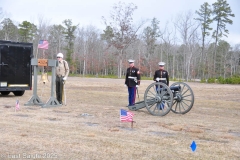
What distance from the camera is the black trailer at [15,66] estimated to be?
40.1 feet

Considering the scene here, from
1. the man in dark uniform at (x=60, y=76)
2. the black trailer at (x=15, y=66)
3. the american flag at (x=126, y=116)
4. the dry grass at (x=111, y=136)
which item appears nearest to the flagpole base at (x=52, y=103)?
the man in dark uniform at (x=60, y=76)

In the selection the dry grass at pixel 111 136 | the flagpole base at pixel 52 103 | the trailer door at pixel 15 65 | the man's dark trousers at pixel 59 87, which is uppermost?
the trailer door at pixel 15 65

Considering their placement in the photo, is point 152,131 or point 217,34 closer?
point 152,131

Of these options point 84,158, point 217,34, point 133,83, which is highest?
point 217,34

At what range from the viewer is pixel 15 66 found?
41.2 ft

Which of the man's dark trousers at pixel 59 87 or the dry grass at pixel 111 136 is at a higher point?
the man's dark trousers at pixel 59 87

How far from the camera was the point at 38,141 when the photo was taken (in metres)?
5.32

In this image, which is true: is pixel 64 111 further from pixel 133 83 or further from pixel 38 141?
pixel 38 141

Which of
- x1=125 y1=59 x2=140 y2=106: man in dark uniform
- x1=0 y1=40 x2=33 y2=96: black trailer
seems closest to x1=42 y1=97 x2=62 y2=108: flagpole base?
x1=125 y1=59 x2=140 y2=106: man in dark uniform

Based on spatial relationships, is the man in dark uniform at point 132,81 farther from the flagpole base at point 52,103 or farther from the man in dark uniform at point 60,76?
the flagpole base at point 52,103

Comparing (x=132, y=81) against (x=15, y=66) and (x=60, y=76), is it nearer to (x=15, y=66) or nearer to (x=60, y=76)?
(x=60, y=76)

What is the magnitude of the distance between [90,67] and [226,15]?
26.7 metres

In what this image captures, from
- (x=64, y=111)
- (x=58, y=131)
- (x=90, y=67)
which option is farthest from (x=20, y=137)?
(x=90, y=67)

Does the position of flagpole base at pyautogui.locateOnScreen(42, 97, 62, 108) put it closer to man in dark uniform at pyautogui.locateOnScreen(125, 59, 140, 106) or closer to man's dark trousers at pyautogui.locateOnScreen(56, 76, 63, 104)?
man's dark trousers at pyautogui.locateOnScreen(56, 76, 63, 104)
